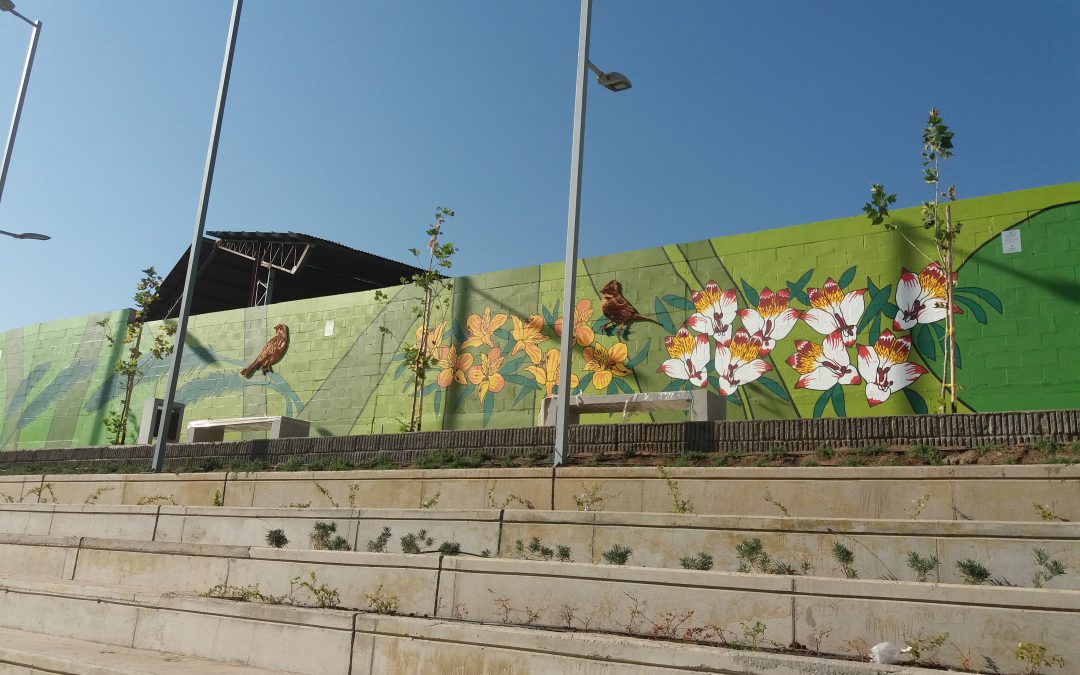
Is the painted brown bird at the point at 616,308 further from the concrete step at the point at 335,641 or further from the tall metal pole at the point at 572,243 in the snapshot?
the concrete step at the point at 335,641

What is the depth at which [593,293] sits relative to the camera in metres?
16.5

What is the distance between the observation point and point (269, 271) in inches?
1047

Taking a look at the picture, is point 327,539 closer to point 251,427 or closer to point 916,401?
point 916,401

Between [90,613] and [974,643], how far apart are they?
21.2 ft

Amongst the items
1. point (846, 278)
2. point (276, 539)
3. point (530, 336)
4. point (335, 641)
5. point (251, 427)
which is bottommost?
point (335, 641)

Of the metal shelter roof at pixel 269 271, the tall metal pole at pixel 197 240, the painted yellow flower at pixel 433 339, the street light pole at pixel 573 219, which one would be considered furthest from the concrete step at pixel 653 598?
the metal shelter roof at pixel 269 271

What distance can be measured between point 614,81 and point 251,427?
1028 centimetres

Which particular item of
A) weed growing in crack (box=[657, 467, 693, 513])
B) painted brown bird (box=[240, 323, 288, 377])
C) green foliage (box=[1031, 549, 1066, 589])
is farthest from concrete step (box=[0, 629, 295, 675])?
painted brown bird (box=[240, 323, 288, 377])

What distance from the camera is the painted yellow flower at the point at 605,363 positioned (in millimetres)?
15812

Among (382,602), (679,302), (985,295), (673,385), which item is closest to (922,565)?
(382,602)

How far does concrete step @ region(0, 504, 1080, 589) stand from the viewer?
5562 millimetres

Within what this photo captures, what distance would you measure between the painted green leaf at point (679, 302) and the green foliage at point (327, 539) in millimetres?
8706

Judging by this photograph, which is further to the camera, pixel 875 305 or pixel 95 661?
pixel 875 305

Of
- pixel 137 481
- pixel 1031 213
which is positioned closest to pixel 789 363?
pixel 1031 213
